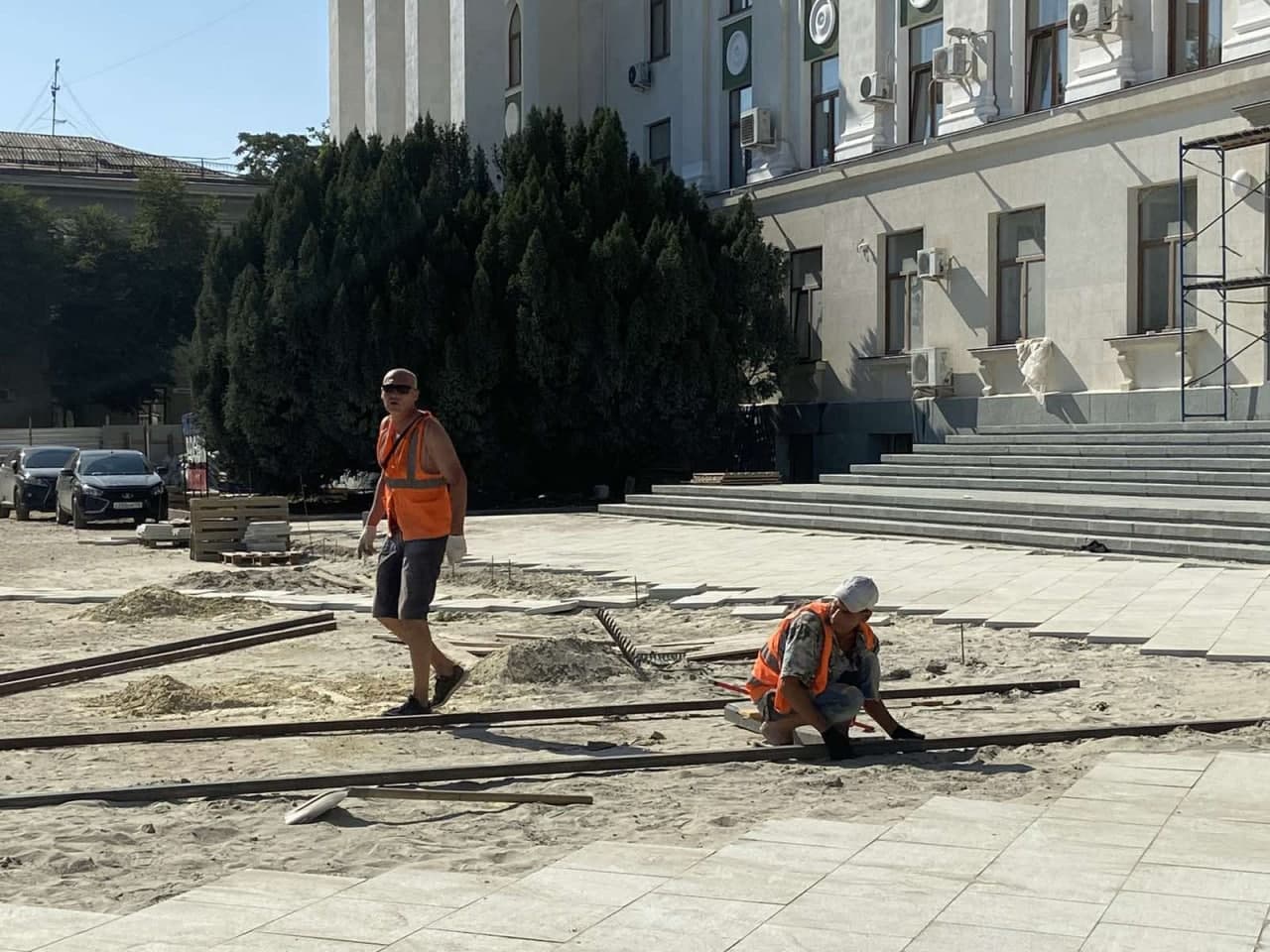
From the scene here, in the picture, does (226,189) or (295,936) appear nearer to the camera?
(295,936)

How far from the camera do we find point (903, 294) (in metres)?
28.3

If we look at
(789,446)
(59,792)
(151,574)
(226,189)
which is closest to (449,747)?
(59,792)

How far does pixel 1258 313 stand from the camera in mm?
21281

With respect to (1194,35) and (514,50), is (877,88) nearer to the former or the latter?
(1194,35)

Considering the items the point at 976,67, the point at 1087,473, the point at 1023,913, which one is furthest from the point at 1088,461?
the point at 1023,913

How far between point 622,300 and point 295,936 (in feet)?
77.4

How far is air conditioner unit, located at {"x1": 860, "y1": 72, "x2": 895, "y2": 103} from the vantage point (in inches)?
1096

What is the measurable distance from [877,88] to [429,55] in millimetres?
16280

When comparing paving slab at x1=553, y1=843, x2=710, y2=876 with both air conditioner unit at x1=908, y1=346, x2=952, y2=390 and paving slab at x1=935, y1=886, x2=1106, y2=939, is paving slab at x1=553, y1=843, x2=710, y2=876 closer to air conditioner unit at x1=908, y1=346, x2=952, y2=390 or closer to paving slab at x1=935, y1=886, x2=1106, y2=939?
paving slab at x1=935, y1=886, x2=1106, y2=939

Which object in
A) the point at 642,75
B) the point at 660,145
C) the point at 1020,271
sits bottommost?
the point at 1020,271

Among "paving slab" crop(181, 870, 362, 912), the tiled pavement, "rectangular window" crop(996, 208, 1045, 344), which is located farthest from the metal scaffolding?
"paving slab" crop(181, 870, 362, 912)

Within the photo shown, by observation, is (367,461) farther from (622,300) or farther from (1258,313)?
(1258,313)

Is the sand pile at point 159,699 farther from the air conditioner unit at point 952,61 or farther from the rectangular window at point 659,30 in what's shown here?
the rectangular window at point 659,30

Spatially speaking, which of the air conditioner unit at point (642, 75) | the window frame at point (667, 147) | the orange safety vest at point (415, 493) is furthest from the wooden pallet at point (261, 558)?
the air conditioner unit at point (642, 75)
